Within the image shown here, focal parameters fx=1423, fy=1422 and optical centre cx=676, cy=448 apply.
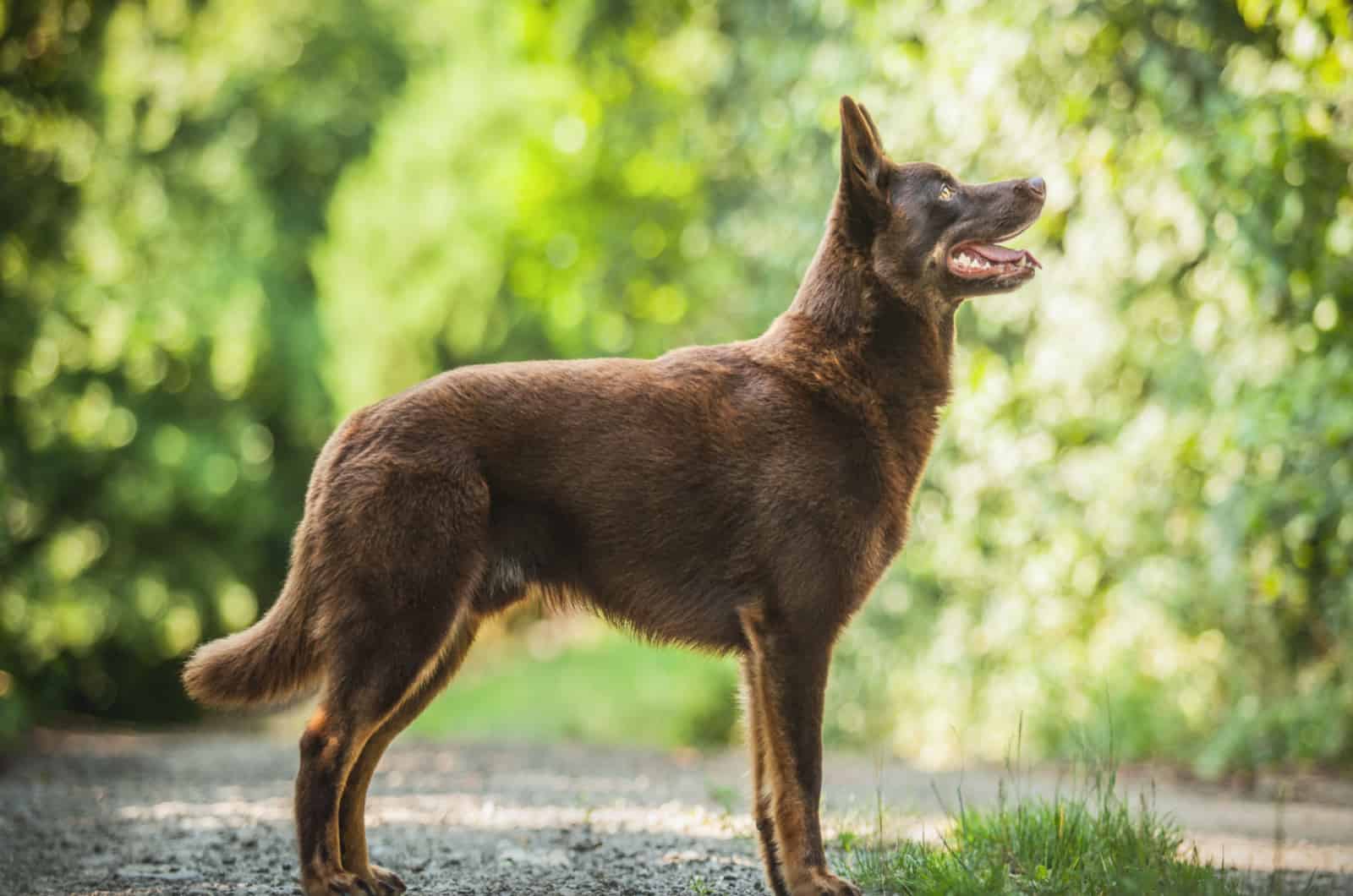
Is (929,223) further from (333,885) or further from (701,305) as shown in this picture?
(701,305)

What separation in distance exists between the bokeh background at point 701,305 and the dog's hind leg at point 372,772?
418 cm

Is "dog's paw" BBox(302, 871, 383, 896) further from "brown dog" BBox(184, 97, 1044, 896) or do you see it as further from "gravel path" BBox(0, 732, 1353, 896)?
"gravel path" BBox(0, 732, 1353, 896)

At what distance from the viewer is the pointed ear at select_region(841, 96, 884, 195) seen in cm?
487

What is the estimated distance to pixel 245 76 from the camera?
21172 millimetres

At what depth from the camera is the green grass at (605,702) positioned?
47.7 ft

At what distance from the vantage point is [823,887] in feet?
14.5

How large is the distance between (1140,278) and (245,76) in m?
15.8

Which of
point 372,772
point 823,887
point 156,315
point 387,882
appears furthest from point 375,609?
point 156,315

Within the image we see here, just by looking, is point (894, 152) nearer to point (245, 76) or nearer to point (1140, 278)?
point (1140, 278)

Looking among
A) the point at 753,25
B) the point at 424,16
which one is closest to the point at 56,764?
the point at 753,25

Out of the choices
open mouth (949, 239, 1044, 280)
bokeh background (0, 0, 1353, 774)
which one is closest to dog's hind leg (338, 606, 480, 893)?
open mouth (949, 239, 1044, 280)

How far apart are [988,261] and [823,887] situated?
86.2 inches

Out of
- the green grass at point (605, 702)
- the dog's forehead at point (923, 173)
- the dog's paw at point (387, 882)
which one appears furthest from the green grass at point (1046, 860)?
the green grass at point (605, 702)

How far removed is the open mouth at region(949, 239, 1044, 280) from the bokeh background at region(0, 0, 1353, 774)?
8.10ft
